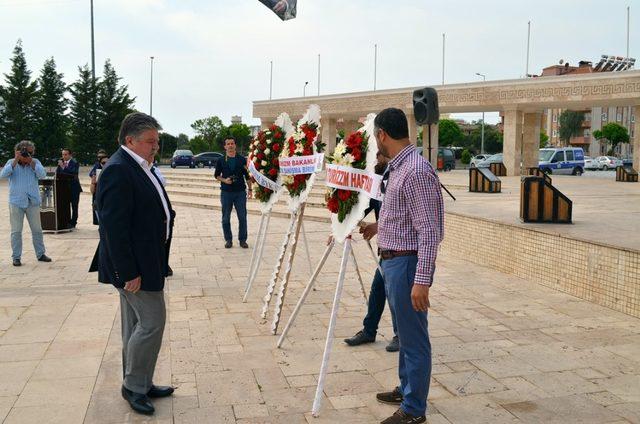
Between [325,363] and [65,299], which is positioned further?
[65,299]

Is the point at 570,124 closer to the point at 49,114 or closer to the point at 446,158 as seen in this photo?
the point at 446,158

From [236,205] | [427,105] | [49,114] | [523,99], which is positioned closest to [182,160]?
[49,114]

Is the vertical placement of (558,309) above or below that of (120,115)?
below

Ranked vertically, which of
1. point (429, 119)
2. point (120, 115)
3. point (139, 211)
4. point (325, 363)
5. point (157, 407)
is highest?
point (120, 115)

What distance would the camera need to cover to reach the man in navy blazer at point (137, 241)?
3.72 m

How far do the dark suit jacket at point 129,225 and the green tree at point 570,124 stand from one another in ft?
304

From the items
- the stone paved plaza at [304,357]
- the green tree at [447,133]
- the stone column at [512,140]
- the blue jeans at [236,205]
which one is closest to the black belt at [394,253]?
the stone paved plaza at [304,357]

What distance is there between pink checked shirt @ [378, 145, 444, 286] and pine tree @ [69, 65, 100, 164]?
38.3 meters

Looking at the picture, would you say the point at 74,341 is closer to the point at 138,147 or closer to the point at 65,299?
the point at 65,299

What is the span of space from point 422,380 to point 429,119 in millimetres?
10342

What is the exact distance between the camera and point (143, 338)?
390cm

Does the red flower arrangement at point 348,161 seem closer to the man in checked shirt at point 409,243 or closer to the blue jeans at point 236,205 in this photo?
the man in checked shirt at point 409,243

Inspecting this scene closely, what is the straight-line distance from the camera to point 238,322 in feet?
20.1

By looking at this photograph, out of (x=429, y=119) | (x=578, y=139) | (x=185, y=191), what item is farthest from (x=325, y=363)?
(x=578, y=139)
